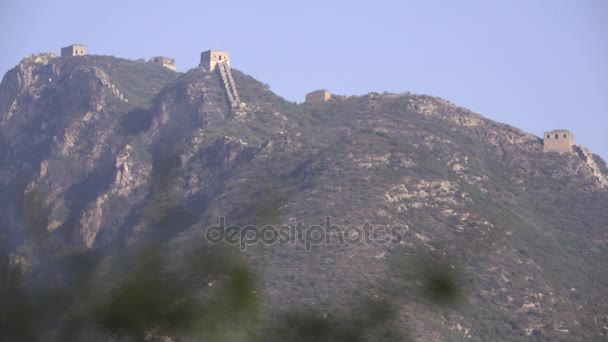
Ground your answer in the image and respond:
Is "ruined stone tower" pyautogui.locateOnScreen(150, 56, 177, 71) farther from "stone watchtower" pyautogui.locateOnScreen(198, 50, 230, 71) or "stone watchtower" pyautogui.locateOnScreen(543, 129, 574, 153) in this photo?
"stone watchtower" pyautogui.locateOnScreen(543, 129, 574, 153)

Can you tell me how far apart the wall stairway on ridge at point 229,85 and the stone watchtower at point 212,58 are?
1.02 m

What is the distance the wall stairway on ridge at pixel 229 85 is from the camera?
121 metres

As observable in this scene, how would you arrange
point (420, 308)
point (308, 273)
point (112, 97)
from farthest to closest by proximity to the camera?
1. point (112, 97)
2. point (308, 273)
3. point (420, 308)

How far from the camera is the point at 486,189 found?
104 metres

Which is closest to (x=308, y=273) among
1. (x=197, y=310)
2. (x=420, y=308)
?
(x=420, y=308)

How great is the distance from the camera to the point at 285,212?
79562 millimetres

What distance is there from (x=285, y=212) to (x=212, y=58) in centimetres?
5351

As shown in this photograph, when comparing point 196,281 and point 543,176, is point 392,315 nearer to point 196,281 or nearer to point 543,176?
point 196,281

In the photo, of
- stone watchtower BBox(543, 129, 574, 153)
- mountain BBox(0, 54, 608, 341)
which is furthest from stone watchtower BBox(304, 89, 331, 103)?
stone watchtower BBox(543, 129, 574, 153)

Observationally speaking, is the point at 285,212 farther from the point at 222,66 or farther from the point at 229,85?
the point at 222,66

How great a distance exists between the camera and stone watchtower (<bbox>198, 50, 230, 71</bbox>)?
13100cm

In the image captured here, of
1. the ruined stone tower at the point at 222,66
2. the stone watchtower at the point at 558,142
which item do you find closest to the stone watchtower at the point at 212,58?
the ruined stone tower at the point at 222,66

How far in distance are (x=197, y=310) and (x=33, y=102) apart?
9443 centimetres

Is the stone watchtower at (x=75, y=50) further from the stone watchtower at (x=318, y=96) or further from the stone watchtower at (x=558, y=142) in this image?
the stone watchtower at (x=558, y=142)
